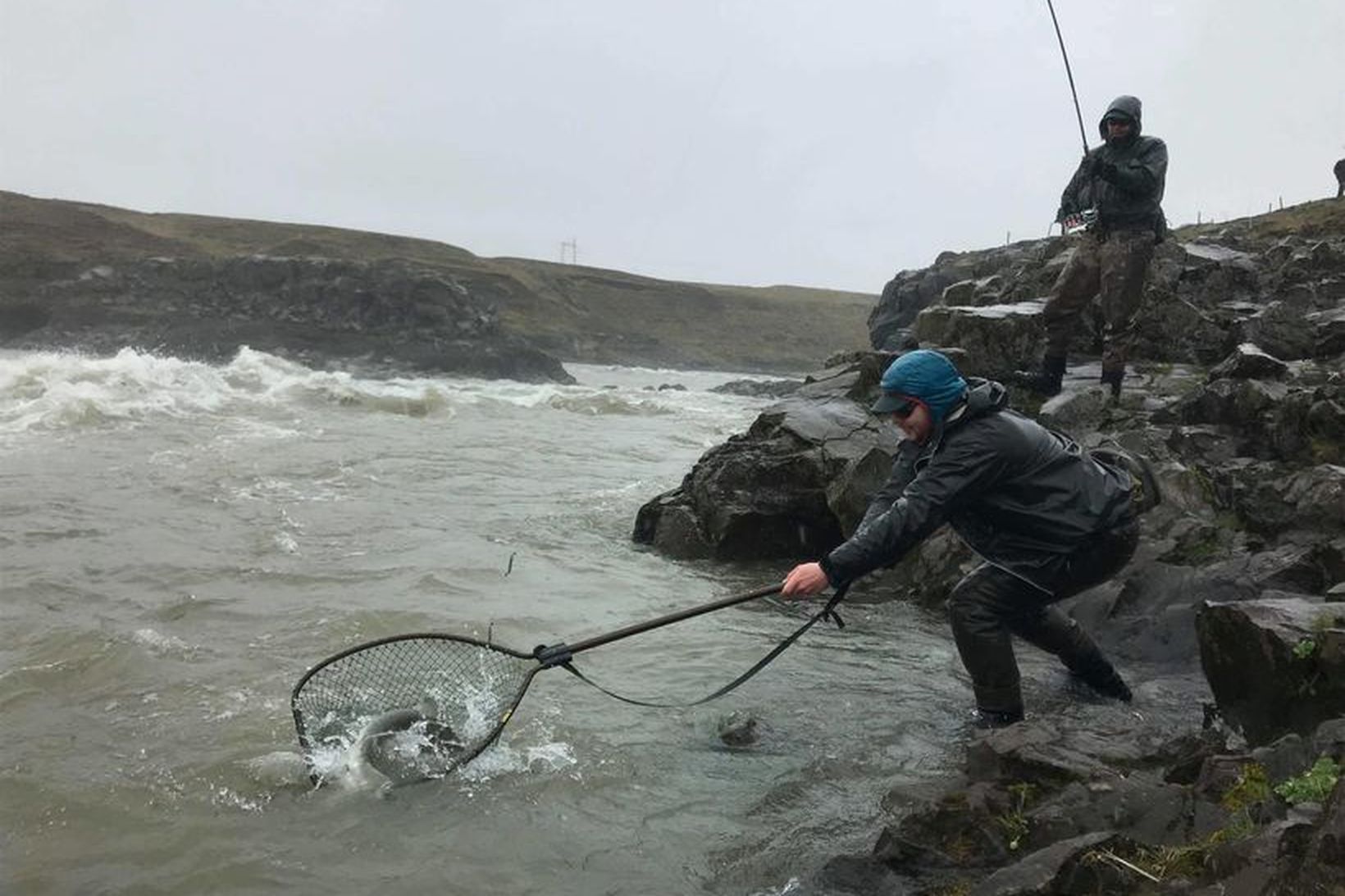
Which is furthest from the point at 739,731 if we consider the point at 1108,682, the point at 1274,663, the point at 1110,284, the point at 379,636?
the point at 1110,284

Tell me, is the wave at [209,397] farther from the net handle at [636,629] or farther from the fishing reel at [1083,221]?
the fishing reel at [1083,221]

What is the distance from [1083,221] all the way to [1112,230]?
323 mm

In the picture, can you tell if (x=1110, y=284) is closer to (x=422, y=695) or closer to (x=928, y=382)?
(x=928, y=382)

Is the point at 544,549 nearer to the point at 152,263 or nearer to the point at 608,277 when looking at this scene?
the point at 152,263

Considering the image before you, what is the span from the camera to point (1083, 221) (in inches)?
407

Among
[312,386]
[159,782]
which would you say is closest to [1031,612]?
[159,782]

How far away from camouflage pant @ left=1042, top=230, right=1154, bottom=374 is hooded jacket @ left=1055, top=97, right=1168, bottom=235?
0.16m

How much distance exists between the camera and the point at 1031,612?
19.5 feet

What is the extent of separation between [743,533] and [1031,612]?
5371 mm

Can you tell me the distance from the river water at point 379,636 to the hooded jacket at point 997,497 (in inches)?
46.0

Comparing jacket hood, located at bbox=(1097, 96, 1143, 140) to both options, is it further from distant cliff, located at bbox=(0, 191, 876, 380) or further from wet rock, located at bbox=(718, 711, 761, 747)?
distant cliff, located at bbox=(0, 191, 876, 380)

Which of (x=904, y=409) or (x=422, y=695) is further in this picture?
(x=422, y=695)

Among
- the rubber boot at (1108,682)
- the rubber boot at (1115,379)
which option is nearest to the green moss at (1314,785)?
the rubber boot at (1108,682)

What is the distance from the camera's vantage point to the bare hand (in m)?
5.15
